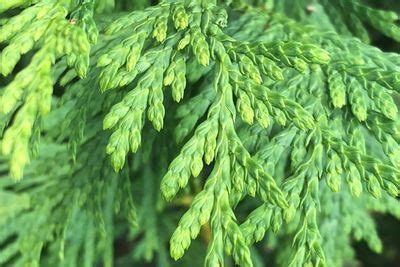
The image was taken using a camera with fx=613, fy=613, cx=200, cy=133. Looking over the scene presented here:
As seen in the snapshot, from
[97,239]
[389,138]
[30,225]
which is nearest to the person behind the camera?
[389,138]

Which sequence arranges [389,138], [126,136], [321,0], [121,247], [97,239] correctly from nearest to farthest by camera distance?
1. [126,136]
2. [389,138]
3. [321,0]
4. [97,239]
5. [121,247]

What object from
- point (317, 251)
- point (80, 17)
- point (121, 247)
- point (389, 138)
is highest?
point (80, 17)

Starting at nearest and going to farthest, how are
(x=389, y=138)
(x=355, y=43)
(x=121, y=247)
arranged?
(x=389, y=138) < (x=355, y=43) < (x=121, y=247)

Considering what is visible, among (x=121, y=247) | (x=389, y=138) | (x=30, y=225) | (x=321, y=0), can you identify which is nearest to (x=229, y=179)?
(x=389, y=138)

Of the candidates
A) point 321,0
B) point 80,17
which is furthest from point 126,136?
point 321,0

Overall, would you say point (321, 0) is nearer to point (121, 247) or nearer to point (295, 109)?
point (295, 109)

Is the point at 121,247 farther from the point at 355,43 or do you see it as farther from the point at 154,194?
the point at 355,43

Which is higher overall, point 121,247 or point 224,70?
point 224,70

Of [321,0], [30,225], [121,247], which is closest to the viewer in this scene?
[321,0]

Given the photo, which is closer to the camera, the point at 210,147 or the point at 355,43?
the point at 210,147
